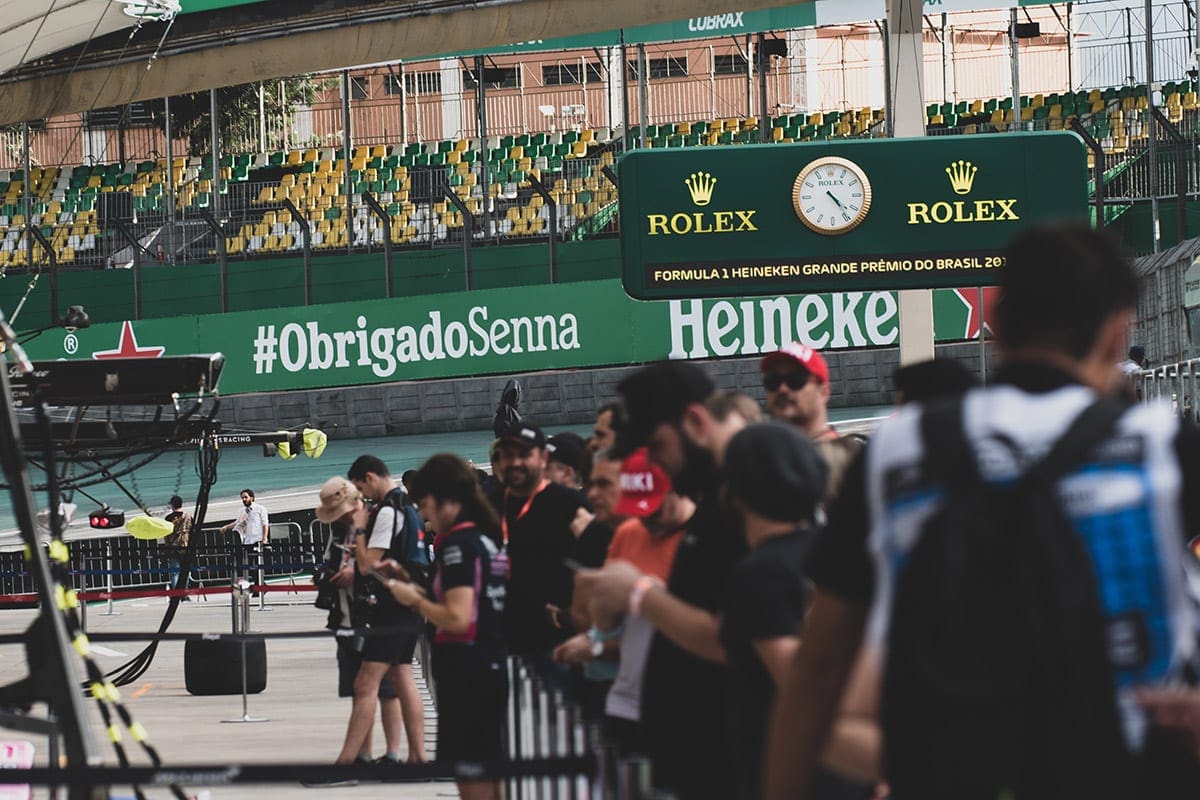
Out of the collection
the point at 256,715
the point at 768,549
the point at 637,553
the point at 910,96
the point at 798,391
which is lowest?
the point at 256,715

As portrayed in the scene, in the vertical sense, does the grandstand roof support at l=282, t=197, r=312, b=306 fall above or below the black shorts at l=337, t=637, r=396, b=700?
above

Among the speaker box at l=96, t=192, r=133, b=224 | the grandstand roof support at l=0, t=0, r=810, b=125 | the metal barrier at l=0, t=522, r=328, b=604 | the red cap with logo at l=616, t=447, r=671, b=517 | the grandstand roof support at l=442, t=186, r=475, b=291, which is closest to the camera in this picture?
the red cap with logo at l=616, t=447, r=671, b=517

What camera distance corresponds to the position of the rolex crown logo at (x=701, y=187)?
12094 millimetres

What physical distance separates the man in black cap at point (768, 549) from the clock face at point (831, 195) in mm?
8483

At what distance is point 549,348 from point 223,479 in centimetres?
673

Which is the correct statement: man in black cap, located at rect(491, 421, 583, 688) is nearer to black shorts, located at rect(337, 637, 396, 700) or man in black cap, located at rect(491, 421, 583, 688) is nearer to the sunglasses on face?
the sunglasses on face

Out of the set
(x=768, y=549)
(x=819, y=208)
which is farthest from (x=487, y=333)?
(x=768, y=549)

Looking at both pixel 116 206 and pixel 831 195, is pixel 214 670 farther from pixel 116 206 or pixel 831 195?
pixel 116 206

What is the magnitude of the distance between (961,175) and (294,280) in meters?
23.5

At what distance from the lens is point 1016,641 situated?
243 cm

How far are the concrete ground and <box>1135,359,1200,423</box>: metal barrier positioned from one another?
21.1 feet

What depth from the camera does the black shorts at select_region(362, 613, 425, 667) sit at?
9.35 meters

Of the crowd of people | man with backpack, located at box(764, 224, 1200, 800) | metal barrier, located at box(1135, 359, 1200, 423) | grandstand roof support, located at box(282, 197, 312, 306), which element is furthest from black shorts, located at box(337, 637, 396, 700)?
grandstand roof support, located at box(282, 197, 312, 306)

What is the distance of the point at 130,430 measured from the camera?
418 inches
